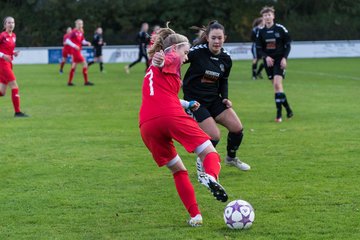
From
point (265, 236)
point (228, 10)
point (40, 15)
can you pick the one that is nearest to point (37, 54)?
point (40, 15)

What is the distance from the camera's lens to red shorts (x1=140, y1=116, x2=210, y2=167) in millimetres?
6391

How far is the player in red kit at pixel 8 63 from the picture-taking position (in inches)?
623

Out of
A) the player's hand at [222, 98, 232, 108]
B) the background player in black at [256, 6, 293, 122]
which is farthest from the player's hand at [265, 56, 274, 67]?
the player's hand at [222, 98, 232, 108]

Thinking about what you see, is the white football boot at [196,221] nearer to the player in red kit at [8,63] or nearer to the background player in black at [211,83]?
the background player in black at [211,83]

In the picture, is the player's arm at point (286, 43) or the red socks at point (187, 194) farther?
the player's arm at point (286, 43)

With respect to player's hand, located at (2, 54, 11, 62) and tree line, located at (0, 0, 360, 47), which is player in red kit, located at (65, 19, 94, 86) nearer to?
player's hand, located at (2, 54, 11, 62)

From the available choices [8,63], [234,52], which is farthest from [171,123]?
[234,52]

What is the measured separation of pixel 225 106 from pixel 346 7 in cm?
5335

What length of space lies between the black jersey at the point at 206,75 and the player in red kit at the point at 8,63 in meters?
7.79

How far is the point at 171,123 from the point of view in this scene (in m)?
6.38

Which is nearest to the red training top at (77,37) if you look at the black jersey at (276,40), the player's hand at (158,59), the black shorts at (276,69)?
the black jersey at (276,40)

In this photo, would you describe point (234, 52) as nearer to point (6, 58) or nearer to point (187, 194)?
point (6, 58)

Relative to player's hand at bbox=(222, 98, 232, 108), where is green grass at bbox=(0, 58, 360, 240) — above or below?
below

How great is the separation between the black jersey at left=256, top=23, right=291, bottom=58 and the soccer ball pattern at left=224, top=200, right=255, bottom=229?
8.78 meters
